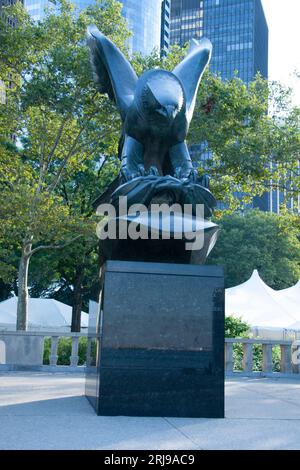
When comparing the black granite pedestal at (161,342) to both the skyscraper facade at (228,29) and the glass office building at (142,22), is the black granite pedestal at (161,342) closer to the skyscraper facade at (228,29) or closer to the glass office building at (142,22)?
the glass office building at (142,22)

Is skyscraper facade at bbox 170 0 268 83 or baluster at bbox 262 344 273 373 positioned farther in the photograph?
skyscraper facade at bbox 170 0 268 83

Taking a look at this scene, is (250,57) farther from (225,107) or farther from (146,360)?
(146,360)

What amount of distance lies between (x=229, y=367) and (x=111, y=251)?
6521 mm

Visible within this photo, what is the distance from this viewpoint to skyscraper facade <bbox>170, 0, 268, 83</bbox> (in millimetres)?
106625

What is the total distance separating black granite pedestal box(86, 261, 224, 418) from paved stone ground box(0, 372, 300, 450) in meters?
0.24

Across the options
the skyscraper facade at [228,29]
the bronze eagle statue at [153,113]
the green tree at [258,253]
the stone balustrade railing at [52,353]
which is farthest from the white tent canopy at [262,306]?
the skyscraper facade at [228,29]

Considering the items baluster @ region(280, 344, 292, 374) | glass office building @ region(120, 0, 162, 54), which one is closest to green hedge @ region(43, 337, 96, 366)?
baluster @ region(280, 344, 292, 374)

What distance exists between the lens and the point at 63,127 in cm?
1673

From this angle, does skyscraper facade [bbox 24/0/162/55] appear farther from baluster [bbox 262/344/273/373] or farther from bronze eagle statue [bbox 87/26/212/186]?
bronze eagle statue [bbox 87/26/212/186]

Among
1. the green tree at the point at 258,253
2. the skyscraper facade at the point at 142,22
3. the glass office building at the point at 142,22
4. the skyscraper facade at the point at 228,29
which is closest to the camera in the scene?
the green tree at the point at 258,253

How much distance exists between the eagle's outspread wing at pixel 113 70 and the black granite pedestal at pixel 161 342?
2803 mm

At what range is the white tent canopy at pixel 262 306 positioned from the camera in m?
21.0

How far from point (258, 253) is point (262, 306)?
61.4ft

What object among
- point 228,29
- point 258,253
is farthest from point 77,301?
point 228,29
